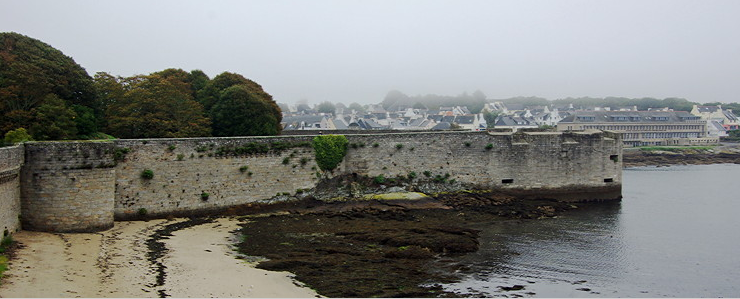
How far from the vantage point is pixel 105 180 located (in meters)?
18.4

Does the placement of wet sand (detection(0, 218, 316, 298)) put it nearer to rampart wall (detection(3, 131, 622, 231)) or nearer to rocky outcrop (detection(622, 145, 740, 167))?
rampart wall (detection(3, 131, 622, 231))

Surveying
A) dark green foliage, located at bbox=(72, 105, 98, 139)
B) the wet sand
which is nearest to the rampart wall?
the wet sand

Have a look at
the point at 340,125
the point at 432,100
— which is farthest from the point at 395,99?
the point at 340,125

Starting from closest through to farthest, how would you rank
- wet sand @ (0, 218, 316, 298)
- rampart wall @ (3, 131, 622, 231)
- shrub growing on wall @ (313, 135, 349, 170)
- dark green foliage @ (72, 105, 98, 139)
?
wet sand @ (0, 218, 316, 298)
rampart wall @ (3, 131, 622, 231)
dark green foliage @ (72, 105, 98, 139)
shrub growing on wall @ (313, 135, 349, 170)

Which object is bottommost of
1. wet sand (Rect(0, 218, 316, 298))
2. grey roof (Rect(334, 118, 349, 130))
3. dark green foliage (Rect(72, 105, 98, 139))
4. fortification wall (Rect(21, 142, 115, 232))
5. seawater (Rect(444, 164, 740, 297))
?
Answer: seawater (Rect(444, 164, 740, 297))

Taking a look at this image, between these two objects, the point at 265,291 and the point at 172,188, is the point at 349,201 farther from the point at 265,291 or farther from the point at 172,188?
the point at 265,291

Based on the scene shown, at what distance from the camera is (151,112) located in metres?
25.8

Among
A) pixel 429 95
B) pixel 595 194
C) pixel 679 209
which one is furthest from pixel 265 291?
pixel 429 95

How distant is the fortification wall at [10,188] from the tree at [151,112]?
8.33 metres

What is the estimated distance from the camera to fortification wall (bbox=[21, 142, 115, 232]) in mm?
16953

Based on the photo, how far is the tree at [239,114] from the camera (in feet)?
95.2

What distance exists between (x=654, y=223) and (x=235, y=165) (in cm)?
1741

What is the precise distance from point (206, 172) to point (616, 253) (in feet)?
49.4

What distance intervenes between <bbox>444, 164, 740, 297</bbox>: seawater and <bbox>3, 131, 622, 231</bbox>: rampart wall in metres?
2.72
